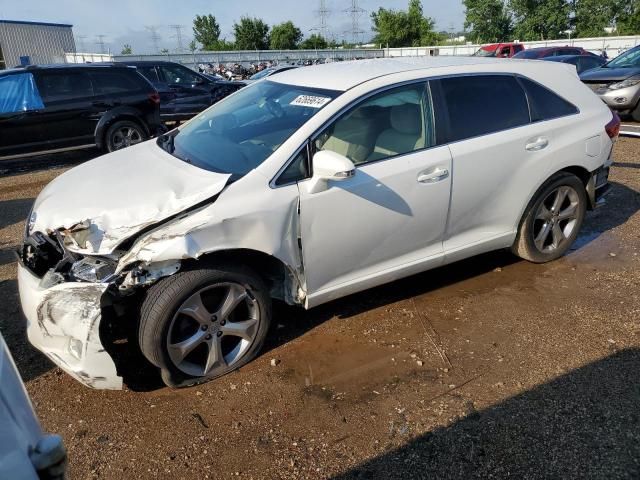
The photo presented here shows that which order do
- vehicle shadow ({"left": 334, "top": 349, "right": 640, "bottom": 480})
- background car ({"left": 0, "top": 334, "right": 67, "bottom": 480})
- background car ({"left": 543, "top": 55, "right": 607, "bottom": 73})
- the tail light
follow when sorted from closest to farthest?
1. background car ({"left": 0, "top": 334, "right": 67, "bottom": 480})
2. vehicle shadow ({"left": 334, "top": 349, "right": 640, "bottom": 480})
3. the tail light
4. background car ({"left": 543, "top": 55, "right": 607, "bottom": 73})

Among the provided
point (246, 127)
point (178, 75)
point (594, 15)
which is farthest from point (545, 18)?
point (246, 127)

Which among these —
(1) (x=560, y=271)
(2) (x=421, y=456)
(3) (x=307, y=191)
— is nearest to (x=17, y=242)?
(3) (x=307, y=191)

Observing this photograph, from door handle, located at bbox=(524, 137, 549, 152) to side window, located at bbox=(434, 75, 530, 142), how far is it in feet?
0.53

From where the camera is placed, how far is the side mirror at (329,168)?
294cm

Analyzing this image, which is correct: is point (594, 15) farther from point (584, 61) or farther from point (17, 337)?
point (17, 337)

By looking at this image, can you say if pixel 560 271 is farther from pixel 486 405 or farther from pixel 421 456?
pixel 421 456

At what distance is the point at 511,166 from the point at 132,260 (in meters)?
2.78

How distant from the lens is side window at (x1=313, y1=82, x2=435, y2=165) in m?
3.31

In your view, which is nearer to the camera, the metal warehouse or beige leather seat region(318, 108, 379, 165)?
beige leather seat region(318, 108, 379, 165)

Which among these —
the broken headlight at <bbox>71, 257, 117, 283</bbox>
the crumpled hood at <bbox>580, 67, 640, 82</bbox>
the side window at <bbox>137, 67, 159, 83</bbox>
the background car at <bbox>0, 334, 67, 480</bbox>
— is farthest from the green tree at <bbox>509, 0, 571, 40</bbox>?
the background car at <bbox>0, 334, 67, 480</bbox>

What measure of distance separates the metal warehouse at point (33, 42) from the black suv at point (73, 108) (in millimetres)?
23716

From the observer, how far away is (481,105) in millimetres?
3836

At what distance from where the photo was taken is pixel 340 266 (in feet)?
10.9

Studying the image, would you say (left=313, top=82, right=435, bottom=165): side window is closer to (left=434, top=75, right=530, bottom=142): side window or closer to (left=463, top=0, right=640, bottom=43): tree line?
(left=434, top=75, right=530, bottom=142): side window
